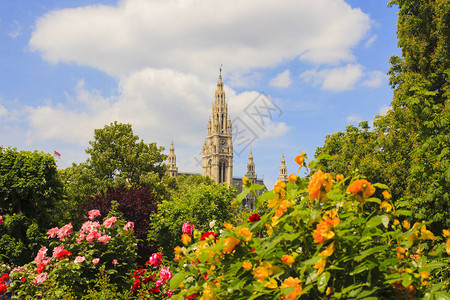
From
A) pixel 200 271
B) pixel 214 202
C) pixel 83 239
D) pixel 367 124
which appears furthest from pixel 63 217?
pixel 367 124

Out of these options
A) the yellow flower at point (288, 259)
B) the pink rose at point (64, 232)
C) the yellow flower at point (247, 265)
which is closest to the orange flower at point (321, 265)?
the yellow flower at point (288, 259)

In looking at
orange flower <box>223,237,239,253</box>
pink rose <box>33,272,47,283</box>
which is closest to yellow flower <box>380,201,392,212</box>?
orange flower <box>223,237,239,253</box>

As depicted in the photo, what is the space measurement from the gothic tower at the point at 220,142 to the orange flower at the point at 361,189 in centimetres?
14758

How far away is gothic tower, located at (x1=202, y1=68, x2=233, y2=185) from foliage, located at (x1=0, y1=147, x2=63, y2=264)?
131 meters

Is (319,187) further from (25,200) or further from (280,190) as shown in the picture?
(25,200)

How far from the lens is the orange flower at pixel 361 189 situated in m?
2.89

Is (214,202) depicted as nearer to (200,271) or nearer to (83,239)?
(83,239)

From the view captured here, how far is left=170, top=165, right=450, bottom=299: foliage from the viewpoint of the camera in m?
2.61

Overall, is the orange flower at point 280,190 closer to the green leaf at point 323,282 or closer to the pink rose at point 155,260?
the green leaf at point 323,282

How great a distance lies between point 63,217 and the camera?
2269 cm

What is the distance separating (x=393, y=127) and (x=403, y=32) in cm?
491

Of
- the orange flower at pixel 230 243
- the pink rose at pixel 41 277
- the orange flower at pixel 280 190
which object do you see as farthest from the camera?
the pink rose at pixel 41 277

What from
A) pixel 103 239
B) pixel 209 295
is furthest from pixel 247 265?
pixel 103 239

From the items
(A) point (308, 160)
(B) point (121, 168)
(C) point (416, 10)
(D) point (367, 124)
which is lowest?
(A) point (308, 160)
